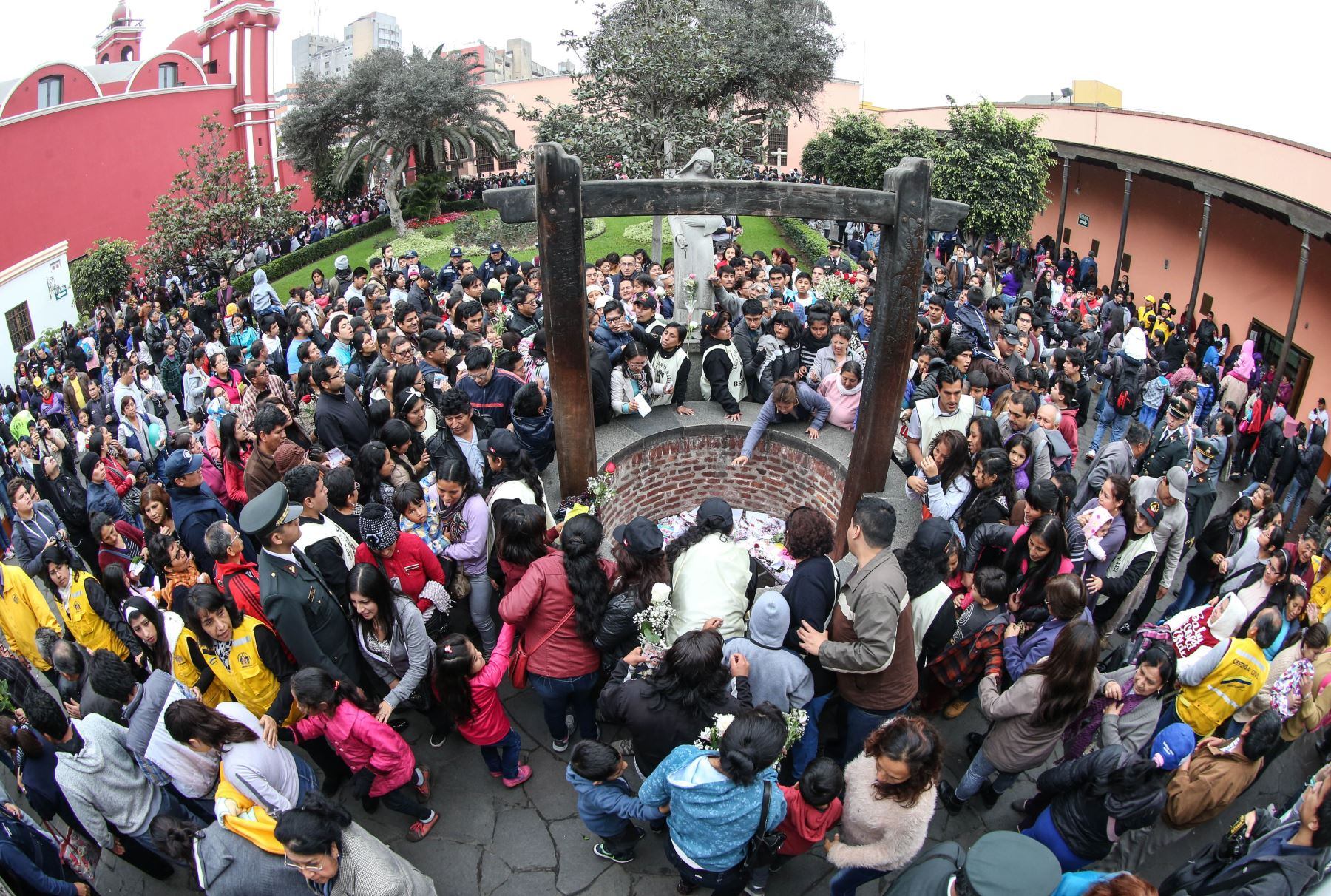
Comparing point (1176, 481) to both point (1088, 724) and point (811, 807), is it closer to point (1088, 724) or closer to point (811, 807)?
point (1088, 724)

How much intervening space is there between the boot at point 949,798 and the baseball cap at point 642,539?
1.95 meters

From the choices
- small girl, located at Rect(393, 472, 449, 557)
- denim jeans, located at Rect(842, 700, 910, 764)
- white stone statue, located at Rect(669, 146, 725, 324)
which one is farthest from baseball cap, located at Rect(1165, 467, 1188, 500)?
white stone statue, located at Rect(669, 146, 725, 324)

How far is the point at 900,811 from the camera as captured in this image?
3.19 m

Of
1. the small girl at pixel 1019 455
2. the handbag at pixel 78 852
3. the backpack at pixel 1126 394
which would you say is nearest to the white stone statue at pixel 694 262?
the backpack at pixel 1126 394

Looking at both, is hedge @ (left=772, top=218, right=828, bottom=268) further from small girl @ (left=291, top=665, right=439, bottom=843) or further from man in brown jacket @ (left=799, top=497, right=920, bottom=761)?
small girl @ (left=291, top=665, right=439, bottom=843)

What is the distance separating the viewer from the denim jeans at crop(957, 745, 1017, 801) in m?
4.09

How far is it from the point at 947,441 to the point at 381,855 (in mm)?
3753

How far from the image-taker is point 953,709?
4785mm

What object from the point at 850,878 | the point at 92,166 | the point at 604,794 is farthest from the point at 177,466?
the point at 92,166

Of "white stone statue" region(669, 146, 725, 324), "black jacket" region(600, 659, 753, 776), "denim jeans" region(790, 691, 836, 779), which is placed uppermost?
"white stone statue" region(669, 146, 725, 324)

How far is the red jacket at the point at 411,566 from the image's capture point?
4.36 m

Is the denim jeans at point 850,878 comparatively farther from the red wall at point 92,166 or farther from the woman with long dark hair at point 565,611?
the red wall at point 92,166

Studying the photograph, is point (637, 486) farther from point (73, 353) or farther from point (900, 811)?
point (73, 353)

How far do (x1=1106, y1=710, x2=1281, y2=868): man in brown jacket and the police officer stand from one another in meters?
3.94
